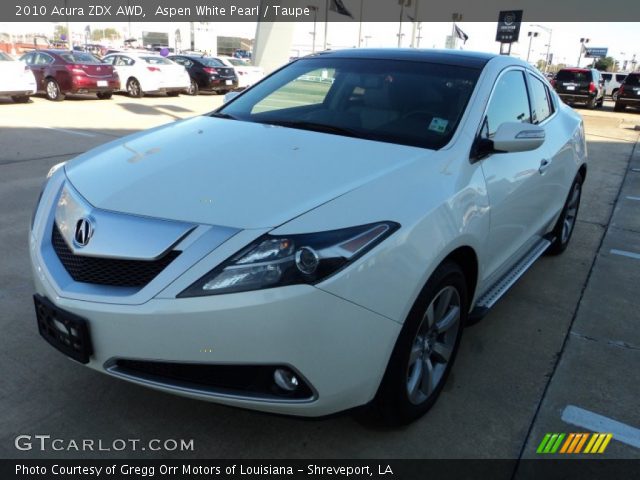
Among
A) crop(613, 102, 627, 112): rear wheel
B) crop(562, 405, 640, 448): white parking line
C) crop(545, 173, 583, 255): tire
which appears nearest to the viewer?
crop(562, 405, 640, 448): white parking line

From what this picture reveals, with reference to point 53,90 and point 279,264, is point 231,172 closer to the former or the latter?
point 279,264

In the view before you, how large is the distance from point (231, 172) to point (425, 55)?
1727mm

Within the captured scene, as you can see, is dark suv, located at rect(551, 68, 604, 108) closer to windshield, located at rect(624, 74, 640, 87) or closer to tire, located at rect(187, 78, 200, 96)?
windshield, located at rect(624, 74, 640, 87)

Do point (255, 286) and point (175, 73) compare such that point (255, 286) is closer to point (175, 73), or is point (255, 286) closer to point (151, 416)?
point (151, 416)

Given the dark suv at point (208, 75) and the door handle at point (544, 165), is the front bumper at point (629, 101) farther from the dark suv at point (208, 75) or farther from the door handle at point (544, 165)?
the door handle at point (544, 165)

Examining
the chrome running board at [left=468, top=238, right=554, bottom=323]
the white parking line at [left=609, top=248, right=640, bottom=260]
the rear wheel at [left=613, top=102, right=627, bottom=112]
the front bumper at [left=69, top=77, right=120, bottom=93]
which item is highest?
the chrome running board at [left=468, top=238, right=554, bottom=323]

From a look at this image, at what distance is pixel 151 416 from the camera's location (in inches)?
101

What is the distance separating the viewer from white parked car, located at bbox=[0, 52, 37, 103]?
1348 centimetres

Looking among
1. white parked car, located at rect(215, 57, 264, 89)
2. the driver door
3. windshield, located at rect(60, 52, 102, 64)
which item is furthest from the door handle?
white parked car, located at rect(215, 57, 264, 89)

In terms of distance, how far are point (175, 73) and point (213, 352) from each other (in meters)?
18.6

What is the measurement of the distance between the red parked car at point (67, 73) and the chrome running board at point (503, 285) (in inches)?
586

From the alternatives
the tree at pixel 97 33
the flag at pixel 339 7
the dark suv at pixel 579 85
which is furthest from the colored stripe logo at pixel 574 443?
the tree at pixel 97 33

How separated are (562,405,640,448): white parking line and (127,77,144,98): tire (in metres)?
18.1
